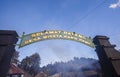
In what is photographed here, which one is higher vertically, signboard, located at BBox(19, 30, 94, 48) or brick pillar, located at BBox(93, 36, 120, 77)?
signboard, located at BBox(19, 30, 94, 48)

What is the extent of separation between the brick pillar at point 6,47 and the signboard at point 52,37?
0.64m

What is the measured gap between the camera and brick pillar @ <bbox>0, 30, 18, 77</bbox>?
6.70 metres

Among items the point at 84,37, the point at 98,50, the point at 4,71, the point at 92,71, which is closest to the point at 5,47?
the point at 4,71

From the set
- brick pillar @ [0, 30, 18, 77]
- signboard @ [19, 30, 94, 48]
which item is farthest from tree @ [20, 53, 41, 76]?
brick pillar @ [0, 30, 18, 77]

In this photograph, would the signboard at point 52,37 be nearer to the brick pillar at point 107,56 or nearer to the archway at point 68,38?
the archway at point 68,38

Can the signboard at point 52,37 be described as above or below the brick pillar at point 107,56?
above

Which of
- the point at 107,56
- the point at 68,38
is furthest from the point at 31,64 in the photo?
the point at 107,56

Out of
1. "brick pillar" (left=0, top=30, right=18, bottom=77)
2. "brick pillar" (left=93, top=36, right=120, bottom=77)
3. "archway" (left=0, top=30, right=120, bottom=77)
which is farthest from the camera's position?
"brick pillar" (left=93, top=36, right=120, bottom=77)

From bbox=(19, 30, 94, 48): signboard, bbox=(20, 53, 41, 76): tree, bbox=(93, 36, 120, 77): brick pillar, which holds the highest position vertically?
bbox=(20, 53, 41, 76): tree

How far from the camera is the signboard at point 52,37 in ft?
27.7

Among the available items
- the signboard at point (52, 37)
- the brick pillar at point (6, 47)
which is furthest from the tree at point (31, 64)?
the brick pillar at point (6, 47)

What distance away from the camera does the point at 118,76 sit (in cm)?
786

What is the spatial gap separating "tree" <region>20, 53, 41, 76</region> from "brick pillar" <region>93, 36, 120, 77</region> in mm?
41527

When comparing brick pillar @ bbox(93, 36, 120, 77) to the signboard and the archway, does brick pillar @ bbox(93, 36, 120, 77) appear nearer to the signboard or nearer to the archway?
the archway
